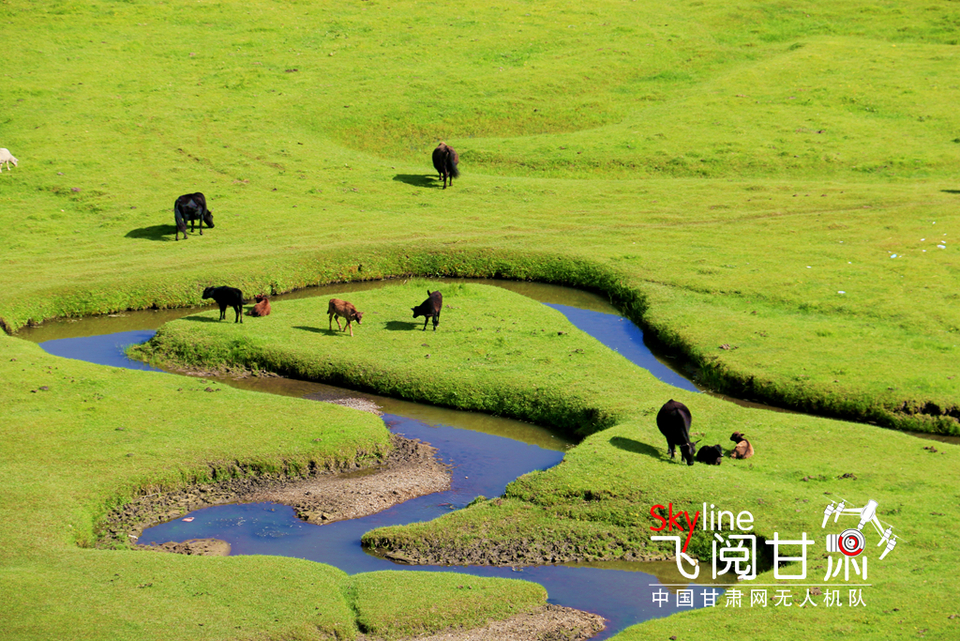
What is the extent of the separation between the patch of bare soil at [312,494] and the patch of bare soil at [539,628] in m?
4.48

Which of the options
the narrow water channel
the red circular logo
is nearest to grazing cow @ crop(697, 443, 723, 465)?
the narrow water channel

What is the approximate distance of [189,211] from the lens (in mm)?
34719

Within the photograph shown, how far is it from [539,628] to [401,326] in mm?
13816

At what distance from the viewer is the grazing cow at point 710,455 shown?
17.6 m

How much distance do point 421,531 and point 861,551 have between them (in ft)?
23.6

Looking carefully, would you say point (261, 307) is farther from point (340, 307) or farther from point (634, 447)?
point (634, 447)

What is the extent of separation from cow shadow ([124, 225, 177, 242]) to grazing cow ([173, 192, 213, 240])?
0.29m

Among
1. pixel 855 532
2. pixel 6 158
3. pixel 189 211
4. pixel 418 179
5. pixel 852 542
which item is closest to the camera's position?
pixel 852 542

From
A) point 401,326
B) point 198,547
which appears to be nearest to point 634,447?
point 198,547

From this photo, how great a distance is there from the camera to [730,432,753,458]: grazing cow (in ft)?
58.9

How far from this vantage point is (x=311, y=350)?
80.3 feet

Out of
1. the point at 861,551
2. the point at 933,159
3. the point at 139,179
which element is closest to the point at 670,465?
the point at 861,551

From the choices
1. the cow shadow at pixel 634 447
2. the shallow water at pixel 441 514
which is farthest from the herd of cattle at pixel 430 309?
the shallow water at pixel 441 514

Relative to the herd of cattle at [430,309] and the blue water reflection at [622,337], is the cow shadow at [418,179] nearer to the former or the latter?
the herd of cattle at [430,309]
